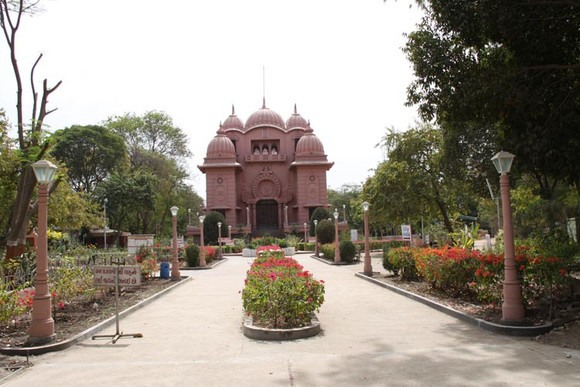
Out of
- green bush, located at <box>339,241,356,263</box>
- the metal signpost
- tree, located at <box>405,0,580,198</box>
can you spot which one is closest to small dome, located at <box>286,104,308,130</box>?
green bush, located at <box>339,241,356,263</box>

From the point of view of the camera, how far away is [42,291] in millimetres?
7609

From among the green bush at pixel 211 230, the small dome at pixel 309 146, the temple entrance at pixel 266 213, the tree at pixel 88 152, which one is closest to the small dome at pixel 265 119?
the small dome at pixel 309 146

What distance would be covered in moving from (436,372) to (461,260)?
17.3 feet

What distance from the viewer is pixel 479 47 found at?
937 cm

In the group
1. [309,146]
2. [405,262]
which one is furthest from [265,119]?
[405,262]

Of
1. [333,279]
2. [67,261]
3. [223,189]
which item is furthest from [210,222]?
[67,261]

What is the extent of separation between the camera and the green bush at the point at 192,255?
24.5 metres

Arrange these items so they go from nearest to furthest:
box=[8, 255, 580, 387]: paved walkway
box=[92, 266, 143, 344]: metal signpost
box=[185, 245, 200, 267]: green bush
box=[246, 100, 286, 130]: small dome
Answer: box=[8, 255, 580, 387]: paved walkway < box=[92, 266, 143, 344]: metal signpost < box=[185, 245, 200, 267]: green bush < box=[246, 100, 286, 130]: small dome

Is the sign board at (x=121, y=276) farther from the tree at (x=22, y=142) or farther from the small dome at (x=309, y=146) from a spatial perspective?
the small dome at (x=309, y=146)

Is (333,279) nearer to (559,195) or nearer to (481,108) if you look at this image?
(481,108)

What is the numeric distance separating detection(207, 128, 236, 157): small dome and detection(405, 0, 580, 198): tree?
40.0 m

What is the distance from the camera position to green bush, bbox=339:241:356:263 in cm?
2450

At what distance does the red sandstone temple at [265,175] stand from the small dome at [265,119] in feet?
0.37

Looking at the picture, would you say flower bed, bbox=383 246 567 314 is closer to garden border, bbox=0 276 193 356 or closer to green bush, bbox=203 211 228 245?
garden border, bbox=0 276 193 356
